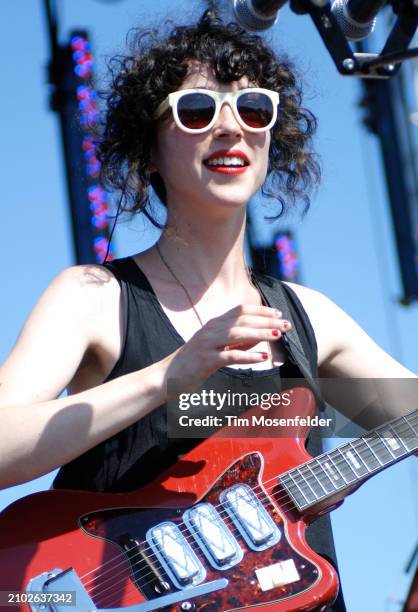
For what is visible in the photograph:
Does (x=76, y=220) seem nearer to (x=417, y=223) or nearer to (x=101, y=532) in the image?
(x=417, y=223)

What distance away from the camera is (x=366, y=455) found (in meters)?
2.95

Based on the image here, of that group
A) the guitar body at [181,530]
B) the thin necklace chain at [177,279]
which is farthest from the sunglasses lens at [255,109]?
the guitar body at [181,530]

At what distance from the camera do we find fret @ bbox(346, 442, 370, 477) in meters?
2.93

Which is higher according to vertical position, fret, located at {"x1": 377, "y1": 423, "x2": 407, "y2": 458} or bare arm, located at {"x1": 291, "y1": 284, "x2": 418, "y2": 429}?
bare arm, located at {"x1": 291, "y1": 284, "x2": 418, "y2": 429}

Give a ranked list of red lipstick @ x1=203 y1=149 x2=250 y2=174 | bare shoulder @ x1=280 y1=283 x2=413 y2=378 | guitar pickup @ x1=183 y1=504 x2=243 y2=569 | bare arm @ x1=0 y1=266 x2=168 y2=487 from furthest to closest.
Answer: bare shoulder @ x1=280 y1=283 x2=413 y2=378, red lipstick @ x1=203 y1=149 x2=250 y2=174, guitar pickup @ x1=183 y1=504 x2=243 y2=569, bare arm @ x1=0 y1=266 x2=168 y2=487

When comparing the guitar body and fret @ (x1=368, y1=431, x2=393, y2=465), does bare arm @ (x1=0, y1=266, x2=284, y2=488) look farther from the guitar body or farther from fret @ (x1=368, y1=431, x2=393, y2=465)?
fret @ (x1=368, y1=431, x2=393, y2=465)

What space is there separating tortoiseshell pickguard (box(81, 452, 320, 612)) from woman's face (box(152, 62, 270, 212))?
2.23 feet

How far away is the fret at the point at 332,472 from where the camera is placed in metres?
2.90

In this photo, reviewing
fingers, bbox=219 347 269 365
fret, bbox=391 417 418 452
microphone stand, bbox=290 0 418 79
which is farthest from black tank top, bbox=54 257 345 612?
microphone stand, bbox=290 0 418 79

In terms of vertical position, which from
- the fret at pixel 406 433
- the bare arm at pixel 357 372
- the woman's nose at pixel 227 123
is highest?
the woman's nose at pixel 227 123

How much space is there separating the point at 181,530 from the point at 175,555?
62mm

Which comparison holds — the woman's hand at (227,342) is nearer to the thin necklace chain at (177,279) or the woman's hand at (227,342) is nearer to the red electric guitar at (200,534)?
the red electric guitar at (200,534)

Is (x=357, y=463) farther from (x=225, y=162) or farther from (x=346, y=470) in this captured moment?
(x=225, y=162)

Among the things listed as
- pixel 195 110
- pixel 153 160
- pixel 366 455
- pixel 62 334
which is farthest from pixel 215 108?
pixel 366 455
